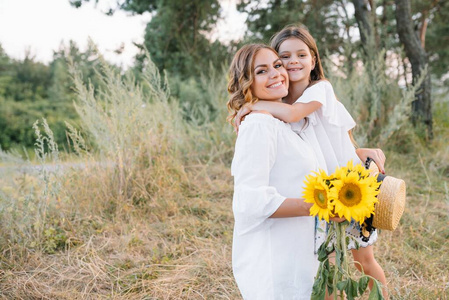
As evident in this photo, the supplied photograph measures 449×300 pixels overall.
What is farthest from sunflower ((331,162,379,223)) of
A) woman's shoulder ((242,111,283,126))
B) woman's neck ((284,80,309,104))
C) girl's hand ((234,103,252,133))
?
woman's neck ((284,80,309,104))

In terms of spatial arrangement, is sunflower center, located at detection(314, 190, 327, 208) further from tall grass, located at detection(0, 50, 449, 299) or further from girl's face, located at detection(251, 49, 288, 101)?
tall grass, located at detection(0, 50, 449, 299)

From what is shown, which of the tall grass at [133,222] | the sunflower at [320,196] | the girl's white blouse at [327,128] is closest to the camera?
the sunflower at [320,196]

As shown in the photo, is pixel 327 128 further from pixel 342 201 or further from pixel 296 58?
pixel 342 201

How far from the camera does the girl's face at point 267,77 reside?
1660mm

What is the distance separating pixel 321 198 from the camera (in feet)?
4.08

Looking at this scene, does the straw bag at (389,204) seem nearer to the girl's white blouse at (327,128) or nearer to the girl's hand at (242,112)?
the girl's white blouse at (327,128)

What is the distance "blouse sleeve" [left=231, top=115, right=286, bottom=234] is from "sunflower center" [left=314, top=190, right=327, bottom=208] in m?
0.16

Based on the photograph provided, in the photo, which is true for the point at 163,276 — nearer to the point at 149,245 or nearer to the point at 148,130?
the point at 149,245

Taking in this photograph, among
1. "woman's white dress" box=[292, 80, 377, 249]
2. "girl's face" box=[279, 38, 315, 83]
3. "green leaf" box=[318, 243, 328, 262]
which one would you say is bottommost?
"green leaf" box=[318, 243, 328, 262]

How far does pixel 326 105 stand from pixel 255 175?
0.61 meters

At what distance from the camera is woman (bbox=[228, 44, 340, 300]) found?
140 centimetres

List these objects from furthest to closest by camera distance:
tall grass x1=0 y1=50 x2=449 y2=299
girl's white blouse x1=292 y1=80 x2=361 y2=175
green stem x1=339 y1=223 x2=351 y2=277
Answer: tall grass x1=0 y1=50 x2=449 y2=299 → girl's white blouse x1=292 y1=80 x2=361 y2=175 → green stem x1=339 y1=223 x2=351 y2=277

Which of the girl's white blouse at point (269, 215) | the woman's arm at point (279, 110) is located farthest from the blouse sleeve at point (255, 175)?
the woman's arm at point (279, 110)

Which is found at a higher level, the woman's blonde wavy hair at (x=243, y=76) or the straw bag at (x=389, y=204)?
the woman's blonde wavy hair at (x=243, y=76)
